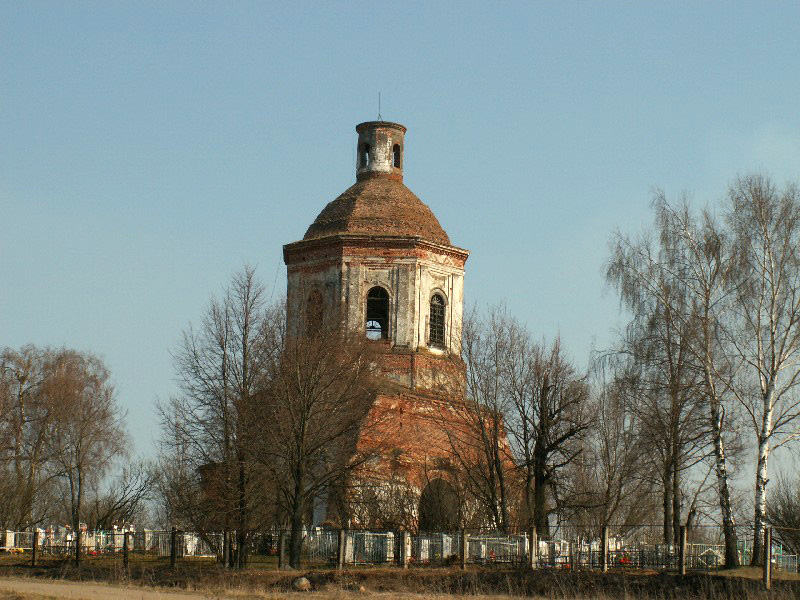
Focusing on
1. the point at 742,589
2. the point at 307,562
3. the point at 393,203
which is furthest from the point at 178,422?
the point at 742,589

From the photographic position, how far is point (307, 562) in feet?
87.5

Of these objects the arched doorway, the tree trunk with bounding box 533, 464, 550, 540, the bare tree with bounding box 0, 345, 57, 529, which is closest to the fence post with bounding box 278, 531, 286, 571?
the arched doorway

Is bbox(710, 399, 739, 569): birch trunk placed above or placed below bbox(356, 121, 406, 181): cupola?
below

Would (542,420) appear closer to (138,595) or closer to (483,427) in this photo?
(483,427)

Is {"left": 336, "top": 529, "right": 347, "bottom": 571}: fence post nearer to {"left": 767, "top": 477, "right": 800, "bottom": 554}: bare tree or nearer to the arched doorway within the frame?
the arched doorway

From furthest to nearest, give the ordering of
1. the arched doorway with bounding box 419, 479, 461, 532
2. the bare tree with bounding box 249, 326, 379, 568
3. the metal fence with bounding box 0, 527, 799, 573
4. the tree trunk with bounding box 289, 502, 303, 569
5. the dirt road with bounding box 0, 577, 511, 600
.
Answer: the arched doorway with bounding box 419, 479, 461, 532
the bare tree with bounding box 249, 326, 379, 568
the tree trunk with bounding box 289, 502, 303, 569
the metal fence with bounding box 0, 527, 799, 573
the dirt road with bounding box 0, 577, 511, 600

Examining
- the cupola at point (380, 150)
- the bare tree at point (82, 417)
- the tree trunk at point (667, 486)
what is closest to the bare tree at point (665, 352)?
the tree trunk at point (667, 486)

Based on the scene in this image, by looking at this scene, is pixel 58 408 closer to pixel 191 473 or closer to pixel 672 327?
pixel 191 473

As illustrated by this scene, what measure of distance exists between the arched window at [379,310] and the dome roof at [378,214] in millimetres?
1685

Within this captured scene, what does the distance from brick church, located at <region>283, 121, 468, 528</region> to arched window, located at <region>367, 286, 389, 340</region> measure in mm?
28

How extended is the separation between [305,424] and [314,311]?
704cm

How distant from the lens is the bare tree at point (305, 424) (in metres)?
27.2

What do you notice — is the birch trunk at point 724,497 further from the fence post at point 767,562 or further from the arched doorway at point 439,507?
the arched doorway at point 439,507

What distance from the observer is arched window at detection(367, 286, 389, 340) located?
3344 centimetres
